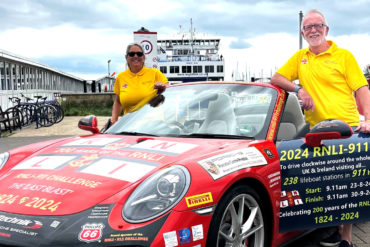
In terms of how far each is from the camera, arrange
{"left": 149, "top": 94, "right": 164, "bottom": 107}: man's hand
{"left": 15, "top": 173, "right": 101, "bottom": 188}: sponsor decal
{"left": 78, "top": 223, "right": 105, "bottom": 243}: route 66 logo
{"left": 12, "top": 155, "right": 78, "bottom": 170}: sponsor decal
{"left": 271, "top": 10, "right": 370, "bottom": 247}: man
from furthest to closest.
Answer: {"left": 149, "top": 94, "right": 164, "bottom": 107}: man's hand
{"left": 271, "top": 10, "right": 370, "bottom": 247}: man
{"left": 12, "top": 155, "right": 78, "bottom": 170}: sponsor decal
{"left": 15, "top": 173, "right": 101, "bottom": 188}: sponsor decal
{"left": 78, "top": 223, "right": 105, "bottom": 243}: route 66 logo

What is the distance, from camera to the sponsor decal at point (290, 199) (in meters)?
2.98

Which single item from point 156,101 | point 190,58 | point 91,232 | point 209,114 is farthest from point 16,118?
point 190,58

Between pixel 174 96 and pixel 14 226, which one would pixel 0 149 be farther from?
pixel 14 226

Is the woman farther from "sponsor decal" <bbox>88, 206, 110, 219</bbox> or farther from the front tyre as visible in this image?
"sponsor decal" <bbox>88, 206, 110, 219</bbox>

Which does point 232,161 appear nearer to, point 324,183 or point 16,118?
point 324,183

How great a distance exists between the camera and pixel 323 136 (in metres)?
3.02

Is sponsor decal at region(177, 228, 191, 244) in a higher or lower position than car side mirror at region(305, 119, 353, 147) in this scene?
lower

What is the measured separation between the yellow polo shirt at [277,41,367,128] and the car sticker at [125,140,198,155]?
1422 millimetres

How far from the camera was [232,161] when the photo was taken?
2.65 metres

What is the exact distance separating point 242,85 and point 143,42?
7.57 m

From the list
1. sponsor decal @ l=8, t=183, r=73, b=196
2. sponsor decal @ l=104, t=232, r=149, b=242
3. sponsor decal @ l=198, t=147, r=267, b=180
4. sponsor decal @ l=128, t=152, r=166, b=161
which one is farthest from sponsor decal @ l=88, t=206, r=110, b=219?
sponsor decal @ l=198, t=147, r=267, b=180

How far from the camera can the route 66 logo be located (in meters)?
2.11

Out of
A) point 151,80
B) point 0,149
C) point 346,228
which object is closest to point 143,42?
point 0,149

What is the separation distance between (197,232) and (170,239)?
0.18 meters
